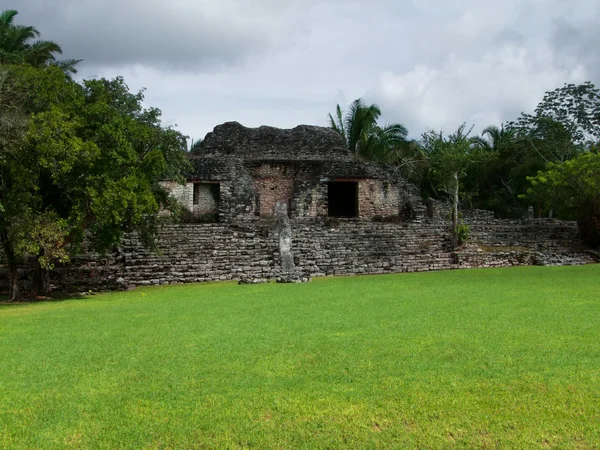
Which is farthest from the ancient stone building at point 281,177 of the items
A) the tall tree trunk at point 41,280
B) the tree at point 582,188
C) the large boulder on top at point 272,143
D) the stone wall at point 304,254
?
the tall tree trunk at point 41,280

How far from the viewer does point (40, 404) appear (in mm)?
3652

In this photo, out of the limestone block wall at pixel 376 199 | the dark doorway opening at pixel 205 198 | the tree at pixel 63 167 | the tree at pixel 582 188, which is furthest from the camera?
the dark doorway opening at pixel 205 198

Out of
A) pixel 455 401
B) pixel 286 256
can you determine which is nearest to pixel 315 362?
pixel 455 401

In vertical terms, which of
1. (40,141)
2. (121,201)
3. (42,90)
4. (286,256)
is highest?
(42,90)

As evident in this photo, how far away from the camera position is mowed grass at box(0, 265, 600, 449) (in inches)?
123

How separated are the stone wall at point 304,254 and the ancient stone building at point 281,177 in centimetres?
325

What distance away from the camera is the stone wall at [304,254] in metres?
13.5

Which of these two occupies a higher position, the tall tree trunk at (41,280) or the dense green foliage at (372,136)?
the dense green foliage at (372,136)

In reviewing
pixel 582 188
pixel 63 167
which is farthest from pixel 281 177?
pixel 63 167

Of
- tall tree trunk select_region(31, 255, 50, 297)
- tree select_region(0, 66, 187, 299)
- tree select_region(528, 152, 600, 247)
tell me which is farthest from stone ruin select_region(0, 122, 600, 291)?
tree select_region(0, 66, 187, 299)

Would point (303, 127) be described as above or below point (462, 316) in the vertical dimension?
above

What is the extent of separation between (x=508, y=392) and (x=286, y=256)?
11031 millimetres

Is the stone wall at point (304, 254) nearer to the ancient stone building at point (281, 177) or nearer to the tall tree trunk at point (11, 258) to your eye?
the tall tree trunk at point (11, 258)

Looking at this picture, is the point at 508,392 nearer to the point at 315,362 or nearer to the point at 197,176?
the point at 315,362
